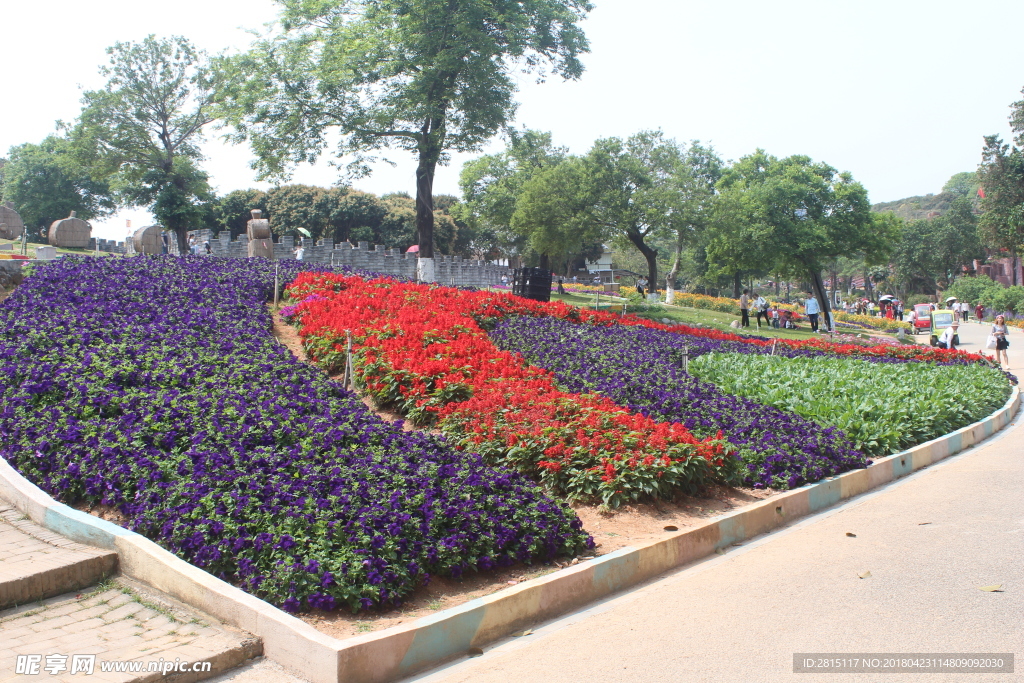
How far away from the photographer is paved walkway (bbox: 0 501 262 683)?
382 centimetres

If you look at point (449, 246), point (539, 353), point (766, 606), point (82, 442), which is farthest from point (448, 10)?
point (449, 246)

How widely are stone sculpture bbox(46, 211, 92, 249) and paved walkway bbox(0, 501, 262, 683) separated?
119 feet

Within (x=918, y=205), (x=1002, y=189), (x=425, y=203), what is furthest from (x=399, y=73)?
(x=918, y=205)

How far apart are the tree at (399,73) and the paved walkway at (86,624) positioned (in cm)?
2080

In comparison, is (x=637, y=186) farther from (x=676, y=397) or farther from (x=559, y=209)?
(x=676, y=397)

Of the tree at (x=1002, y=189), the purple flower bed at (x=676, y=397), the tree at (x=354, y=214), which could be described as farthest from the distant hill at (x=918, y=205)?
the purple flower bed at (x=676, y=397)

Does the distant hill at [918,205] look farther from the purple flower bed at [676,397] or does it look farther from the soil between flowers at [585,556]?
the soil between flowers at [585,556]

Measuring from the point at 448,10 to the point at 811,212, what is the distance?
21.4 meters

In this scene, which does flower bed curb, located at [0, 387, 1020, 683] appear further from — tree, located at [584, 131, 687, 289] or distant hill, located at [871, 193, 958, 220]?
distant hill, located at [871, 193, 958, 220]

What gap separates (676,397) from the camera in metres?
9.57

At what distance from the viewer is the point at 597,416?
785 centimetres

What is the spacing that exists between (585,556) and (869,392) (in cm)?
755

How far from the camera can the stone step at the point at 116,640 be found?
3748 mm

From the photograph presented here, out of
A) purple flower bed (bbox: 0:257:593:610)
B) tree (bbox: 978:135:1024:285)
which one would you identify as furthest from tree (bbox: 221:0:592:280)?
tree (bbox: 978:135:1024:285)
